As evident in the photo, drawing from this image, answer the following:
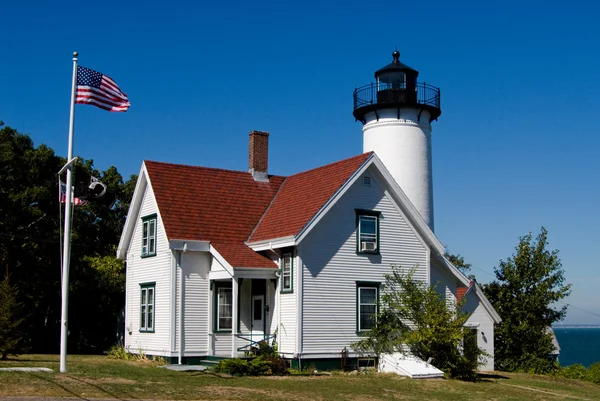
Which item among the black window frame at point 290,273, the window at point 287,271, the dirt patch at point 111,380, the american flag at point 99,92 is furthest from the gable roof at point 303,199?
the dirt patch at point 111,380

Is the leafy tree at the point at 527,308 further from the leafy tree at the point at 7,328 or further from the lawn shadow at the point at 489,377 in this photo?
the leafy tree at the point at 7,328

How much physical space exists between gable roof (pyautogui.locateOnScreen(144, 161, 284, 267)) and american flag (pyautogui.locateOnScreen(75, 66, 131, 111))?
6760mm

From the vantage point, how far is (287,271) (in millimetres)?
26250

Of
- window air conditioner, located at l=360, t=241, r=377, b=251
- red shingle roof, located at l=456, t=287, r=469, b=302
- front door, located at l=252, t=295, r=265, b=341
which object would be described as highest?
window air conditioner, located at l=360, t=241, r=377, b=251

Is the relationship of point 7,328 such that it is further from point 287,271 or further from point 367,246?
point 367,246

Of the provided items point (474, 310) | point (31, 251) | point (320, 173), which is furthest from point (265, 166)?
point (31, 251)

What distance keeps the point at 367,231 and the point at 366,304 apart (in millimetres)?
2418

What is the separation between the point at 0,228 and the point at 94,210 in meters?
7.13

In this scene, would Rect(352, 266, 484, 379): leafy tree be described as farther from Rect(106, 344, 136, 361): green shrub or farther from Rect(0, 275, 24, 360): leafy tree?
Rect(0, 275, 24, 360): leafy tree

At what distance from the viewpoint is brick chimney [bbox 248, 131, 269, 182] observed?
32000mm

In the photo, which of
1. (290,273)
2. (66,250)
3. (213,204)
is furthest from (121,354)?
(66,250)

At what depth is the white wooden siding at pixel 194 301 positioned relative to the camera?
2719cm

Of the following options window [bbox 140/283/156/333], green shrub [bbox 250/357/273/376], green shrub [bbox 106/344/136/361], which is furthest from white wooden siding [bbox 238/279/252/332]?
green shrub [bbox 106/344/136/361]

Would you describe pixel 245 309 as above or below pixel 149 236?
below
